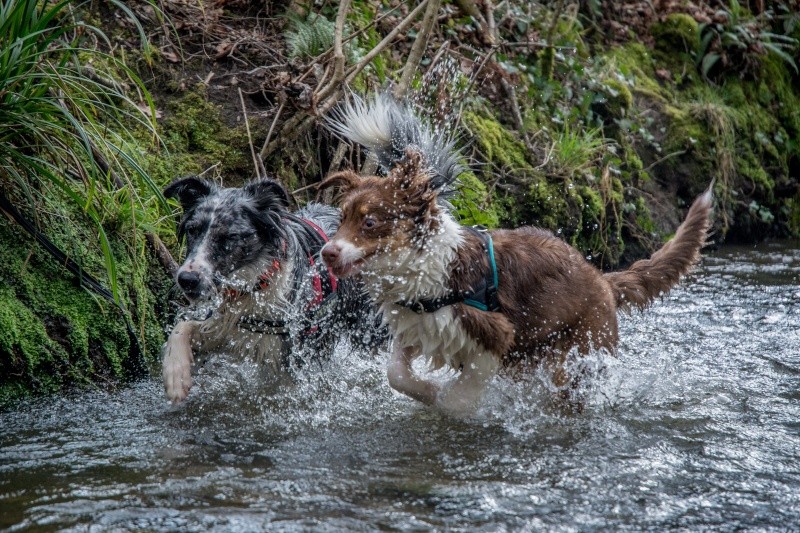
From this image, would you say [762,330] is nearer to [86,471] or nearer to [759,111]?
[86,471]

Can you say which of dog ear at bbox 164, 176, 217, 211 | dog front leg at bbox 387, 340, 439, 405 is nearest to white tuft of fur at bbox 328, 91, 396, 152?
dog ear at bbox 164, 176, 217, 211

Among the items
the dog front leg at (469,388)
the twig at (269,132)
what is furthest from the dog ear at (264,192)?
the twig at (269,132)

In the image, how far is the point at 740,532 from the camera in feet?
10.7

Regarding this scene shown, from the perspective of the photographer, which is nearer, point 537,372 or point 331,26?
point 537,372

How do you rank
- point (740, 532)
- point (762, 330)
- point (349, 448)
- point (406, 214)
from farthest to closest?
point (762, 330), point (406, 214), point (349, 448), point (740, 532)

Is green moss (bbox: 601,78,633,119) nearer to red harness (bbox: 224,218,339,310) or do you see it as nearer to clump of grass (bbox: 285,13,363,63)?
clump of grass (bbox: 285,13,363,63)

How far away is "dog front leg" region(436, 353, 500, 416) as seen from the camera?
14.9 ft

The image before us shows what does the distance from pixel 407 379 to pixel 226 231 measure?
124cm

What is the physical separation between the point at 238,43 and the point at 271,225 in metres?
2.90

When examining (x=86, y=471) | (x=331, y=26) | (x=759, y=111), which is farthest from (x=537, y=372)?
(x=759, y=111)

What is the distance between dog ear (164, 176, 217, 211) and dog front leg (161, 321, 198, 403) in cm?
72

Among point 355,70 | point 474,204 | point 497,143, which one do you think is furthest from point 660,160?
point 355,70

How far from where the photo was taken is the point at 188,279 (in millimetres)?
4438

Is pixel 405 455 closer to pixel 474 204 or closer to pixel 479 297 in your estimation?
pixel 479 297
